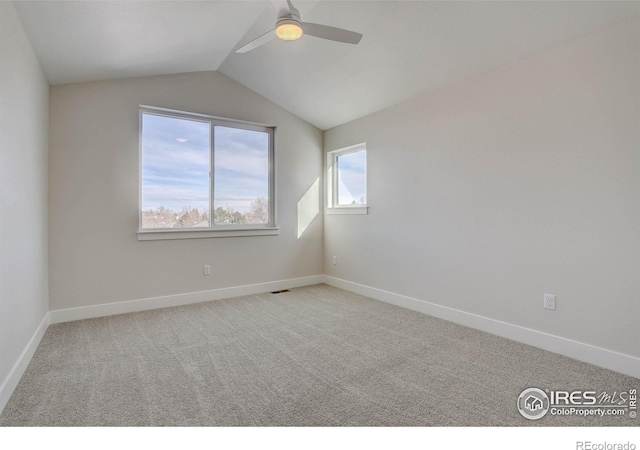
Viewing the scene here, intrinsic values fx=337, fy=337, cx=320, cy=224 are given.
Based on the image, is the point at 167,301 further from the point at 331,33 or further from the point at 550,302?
the point at 550,302

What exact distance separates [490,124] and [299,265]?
2.93 meters

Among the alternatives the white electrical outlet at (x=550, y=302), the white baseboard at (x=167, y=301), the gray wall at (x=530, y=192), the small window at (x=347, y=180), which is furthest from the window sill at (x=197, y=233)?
the white electrical outlet at (x=550, y=302)

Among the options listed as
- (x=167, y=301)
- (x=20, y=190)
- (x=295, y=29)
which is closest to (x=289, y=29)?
(x=295, y=29)

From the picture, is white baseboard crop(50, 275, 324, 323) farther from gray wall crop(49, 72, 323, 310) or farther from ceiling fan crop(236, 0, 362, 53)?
ceiling fan crop(236, 0, 362, 53)

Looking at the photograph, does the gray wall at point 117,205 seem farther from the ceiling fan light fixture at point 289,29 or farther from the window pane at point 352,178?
the ceiling fan light fixture at point 289,29

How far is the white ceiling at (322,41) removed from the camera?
7.46ft

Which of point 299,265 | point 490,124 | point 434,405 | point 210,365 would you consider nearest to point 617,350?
point 434,405

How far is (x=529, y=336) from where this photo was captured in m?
2.66

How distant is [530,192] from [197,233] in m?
3.37

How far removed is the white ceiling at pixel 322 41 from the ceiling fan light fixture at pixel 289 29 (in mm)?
829

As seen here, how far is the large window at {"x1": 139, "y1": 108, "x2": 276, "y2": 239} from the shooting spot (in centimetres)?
373

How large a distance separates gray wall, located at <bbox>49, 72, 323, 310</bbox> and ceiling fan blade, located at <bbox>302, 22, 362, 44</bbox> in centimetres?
218

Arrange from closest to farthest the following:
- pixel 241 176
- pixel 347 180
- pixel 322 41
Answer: pixel 322 41
pixel 241 176
pixel 347 180
